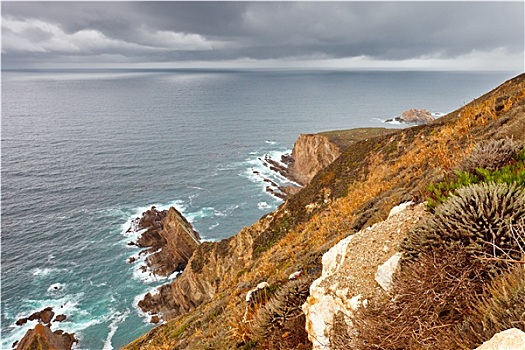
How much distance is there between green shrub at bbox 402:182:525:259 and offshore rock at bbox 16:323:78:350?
124 ft

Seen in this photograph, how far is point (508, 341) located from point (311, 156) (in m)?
69.6

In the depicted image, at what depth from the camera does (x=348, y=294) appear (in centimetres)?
532

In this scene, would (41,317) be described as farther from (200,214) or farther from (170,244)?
(200,214)

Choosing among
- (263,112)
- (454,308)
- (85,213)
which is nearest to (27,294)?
(85,213)

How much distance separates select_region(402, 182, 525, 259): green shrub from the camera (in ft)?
13.7

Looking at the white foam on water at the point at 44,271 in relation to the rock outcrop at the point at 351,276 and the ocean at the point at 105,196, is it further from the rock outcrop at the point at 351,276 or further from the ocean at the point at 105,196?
the rock outcrop at the point at 351,276

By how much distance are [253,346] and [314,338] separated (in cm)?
196

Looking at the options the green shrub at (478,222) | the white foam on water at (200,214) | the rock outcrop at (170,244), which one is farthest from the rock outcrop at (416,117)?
the green shrub at (478,222)

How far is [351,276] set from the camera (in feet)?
18.5

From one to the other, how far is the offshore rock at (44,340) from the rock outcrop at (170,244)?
13001mm

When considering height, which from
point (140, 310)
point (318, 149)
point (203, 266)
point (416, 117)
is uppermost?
point (416, 117)

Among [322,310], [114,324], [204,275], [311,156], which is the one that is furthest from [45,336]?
[311,156]

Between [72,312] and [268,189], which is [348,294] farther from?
[268,189]

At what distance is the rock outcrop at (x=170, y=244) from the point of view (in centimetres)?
4497
